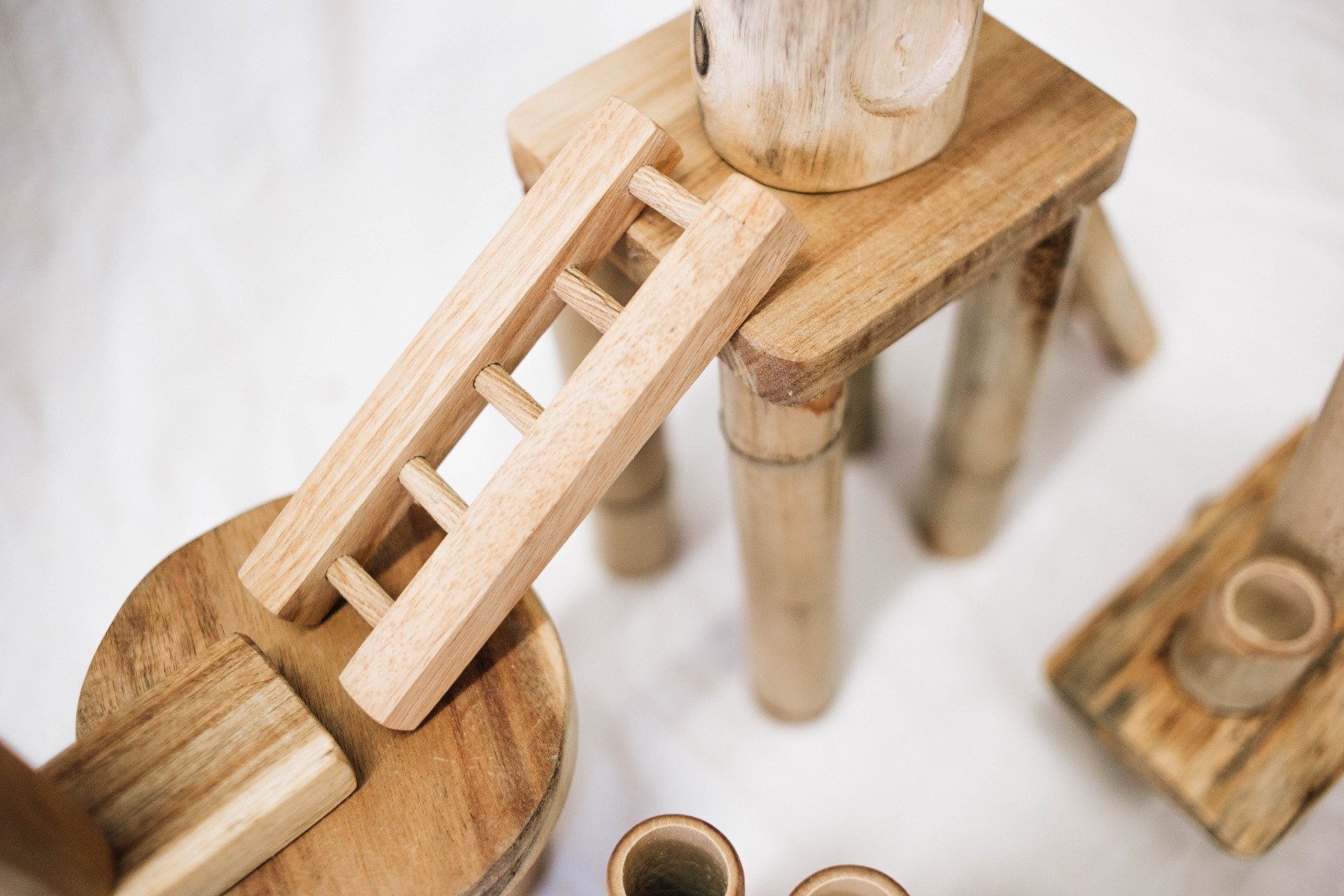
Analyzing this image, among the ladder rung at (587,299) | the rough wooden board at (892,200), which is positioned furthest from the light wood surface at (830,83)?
the ladder rung at (587,299)

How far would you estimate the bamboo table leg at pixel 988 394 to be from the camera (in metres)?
0.92

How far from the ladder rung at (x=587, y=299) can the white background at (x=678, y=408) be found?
1.87 ft

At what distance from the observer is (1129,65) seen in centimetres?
153

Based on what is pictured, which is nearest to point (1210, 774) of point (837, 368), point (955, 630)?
point (955, 630)

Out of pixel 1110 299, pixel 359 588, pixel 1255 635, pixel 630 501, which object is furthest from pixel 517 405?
pixel 1110 299

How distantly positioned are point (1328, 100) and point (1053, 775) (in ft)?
3.24

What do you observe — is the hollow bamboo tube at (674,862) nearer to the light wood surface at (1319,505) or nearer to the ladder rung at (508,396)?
the ladder rung at (508,396)

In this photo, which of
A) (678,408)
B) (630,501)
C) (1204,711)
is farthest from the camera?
(678,408)

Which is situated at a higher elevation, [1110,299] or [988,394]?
[988,394]

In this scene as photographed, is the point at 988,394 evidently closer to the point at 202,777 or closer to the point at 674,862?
the point at 674,862

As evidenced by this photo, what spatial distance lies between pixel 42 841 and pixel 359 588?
23 cm

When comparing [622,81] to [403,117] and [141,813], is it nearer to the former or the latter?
[141,813]

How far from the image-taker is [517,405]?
0.71 m

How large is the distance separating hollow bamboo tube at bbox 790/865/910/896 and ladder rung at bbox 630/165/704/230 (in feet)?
1.32
